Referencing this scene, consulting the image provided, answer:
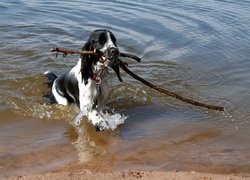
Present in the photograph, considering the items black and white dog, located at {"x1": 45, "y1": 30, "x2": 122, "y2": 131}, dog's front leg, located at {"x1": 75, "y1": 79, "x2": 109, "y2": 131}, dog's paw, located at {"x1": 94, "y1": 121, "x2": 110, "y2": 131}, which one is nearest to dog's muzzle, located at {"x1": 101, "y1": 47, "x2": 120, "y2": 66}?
black and white dog, located at {"x1": 45, "y1": 30, "x2": 122, "y2": 131}

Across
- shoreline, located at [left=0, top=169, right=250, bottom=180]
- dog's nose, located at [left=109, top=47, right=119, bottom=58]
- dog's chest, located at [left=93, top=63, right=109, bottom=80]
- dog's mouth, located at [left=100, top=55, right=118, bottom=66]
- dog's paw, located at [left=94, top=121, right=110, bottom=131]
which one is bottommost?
dog's paw, located at [left=94, top=121, right=110, bottom=131]

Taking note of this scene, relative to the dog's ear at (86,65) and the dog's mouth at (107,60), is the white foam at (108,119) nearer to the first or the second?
the dog's ear at (86,65)

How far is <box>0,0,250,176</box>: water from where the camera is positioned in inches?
181

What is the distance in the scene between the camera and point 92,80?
545cm

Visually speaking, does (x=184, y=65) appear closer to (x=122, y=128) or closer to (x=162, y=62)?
(x=162, y=62)

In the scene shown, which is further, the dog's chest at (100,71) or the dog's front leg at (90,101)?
the dog's front leg at (90,101)

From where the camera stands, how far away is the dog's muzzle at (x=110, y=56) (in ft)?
16.3

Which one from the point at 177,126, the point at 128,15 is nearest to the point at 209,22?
the point at 128,15

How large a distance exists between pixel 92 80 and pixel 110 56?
1.90 ft

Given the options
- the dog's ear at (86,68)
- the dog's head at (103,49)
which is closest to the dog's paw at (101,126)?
the dog's ear at (86,68)

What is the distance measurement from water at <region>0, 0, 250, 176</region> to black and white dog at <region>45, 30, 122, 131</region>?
185 millimetres

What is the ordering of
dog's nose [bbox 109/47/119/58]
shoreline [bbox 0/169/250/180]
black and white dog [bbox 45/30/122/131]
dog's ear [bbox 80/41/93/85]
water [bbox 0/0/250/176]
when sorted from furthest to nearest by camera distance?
dog's ear [bbox 80/41/93/85]
black and white dog [bbox 45/30/122/131]
dog's nose [bbox 109/47/119/58]
water [bbox 0/0/250/176]
shoreline [bbox 0/169/250/180]

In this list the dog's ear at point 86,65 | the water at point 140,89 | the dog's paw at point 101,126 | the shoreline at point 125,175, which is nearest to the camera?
the shoreline at point 125,175

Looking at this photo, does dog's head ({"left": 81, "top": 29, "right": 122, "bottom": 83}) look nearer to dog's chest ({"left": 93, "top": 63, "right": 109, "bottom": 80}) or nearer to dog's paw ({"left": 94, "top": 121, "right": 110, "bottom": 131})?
dog's chest ({"left": 93, "top": 63, "right": 109, "bottom": 80})
